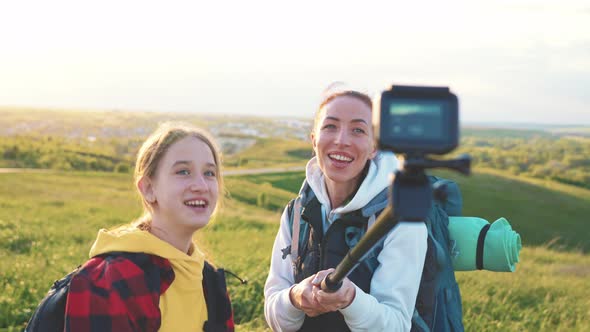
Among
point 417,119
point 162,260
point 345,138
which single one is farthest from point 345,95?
point 417,119

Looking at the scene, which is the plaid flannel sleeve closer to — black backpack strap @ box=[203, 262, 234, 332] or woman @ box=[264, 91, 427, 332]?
black backpack strap @ box=[203, 262, 234, 332]

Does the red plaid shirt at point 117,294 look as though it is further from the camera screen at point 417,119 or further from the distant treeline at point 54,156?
the distant treeline at point 54,156

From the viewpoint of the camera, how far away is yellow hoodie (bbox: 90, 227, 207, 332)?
A: 9.84ft

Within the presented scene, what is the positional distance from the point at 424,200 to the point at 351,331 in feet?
7.07

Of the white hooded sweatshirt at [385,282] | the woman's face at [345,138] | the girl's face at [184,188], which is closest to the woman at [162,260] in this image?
the girl's face at [184,188]

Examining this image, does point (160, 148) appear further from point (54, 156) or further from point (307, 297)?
point (54, 156)

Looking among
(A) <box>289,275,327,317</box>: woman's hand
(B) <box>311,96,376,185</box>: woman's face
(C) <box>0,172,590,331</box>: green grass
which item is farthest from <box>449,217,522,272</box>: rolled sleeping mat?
(C) <box>0,172,590,331</box>: green grass

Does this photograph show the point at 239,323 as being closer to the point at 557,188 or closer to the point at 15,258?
the point at 15,258

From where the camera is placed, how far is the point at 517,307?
697cm

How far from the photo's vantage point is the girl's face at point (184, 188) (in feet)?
10.5

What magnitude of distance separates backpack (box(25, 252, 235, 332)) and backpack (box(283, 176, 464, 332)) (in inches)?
18.3

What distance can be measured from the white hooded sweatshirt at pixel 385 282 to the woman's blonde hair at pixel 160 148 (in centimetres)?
85

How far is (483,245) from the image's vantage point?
3258 mm

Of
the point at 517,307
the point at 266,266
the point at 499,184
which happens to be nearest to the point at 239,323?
the point at 266,266
